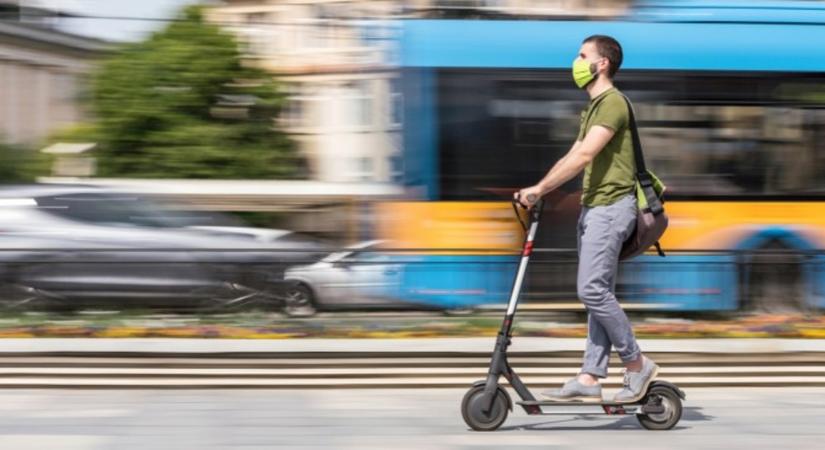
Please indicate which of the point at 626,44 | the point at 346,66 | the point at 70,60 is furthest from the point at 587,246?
the point at 346,66

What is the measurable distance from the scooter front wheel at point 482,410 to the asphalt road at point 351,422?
0.18 feet

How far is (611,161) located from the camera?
6566 millimetres

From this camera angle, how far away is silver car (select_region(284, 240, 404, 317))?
355 inches

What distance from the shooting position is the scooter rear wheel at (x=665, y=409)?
668 centimetres

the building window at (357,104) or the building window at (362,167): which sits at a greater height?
the building window at (357,104)

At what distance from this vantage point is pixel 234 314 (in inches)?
354

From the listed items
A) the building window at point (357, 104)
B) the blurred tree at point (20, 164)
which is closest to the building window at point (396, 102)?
the blurred tree at point (20, 164)

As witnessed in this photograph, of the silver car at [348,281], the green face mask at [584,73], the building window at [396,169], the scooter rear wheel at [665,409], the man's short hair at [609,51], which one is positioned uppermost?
the man's short hair at [609,51]

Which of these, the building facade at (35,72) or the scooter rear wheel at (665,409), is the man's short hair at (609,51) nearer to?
the scooter rear wheel at (665,409)

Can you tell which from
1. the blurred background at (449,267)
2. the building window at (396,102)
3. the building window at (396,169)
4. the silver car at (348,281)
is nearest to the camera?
the blurred background at (449,267)

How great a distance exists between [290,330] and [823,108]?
294 inches

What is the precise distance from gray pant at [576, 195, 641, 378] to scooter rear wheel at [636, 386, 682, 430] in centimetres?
24

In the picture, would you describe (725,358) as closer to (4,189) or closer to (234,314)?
(234,314)

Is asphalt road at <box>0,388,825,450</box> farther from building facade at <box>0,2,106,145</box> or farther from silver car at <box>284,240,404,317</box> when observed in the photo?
building facade at <box>0,2,106,145</box>
